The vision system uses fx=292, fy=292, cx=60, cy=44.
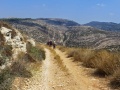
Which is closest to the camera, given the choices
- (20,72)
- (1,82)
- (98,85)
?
(1,82)

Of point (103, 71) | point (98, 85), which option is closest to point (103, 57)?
point (103, 71)

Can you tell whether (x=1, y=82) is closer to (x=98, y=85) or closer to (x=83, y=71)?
(x=98, y=85)

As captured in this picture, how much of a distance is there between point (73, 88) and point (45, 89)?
129 cm

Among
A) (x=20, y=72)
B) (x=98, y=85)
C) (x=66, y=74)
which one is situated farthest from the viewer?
(x=66, y=74)

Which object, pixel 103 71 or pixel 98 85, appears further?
pixel 103 71

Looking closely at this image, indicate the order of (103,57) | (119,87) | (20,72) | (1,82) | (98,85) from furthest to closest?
(103,57) → (20,72) → (98,85) → (119,87) → (1,82)

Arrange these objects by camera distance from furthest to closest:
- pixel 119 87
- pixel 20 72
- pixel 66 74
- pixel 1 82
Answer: pixel 66 74 → pixel 20 72 → pixel 119 87 → pixel 1 82

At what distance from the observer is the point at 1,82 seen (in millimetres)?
12664

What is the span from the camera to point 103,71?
1752 cm

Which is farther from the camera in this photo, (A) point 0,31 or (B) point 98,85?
(A) point 0,31

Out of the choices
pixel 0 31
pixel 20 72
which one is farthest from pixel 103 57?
pixel 0 31

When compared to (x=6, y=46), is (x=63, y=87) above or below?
below

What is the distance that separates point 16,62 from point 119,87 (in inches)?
237

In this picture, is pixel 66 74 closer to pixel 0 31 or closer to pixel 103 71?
pixel 103 71
